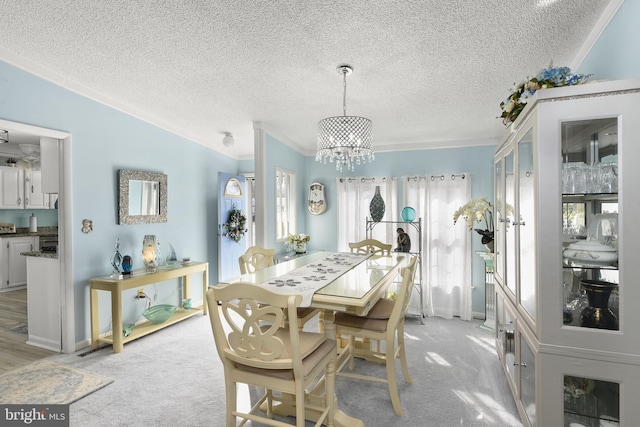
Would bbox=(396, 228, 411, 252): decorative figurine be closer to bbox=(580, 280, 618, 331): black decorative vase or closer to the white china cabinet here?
the white china cabinet

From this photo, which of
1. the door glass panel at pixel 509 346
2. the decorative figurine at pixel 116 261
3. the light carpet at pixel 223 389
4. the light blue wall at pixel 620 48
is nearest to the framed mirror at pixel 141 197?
the decorative figurine at pixel 116 261

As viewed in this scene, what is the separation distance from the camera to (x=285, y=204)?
4621 mm

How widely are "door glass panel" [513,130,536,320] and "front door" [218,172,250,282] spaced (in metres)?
3.81

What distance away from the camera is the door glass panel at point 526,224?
169 cm

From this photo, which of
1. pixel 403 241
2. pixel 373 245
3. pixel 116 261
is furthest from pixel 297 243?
pixel 116 261

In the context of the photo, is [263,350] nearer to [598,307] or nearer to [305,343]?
[305,343]

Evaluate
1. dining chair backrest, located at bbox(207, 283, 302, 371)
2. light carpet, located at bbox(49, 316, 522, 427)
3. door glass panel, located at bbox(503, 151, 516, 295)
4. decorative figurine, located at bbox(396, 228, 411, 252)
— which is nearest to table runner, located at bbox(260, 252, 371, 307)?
dining chair backrest, located at bbox(207, 283, 302, 371)

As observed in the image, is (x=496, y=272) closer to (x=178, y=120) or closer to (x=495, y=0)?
(x=495, y=0)

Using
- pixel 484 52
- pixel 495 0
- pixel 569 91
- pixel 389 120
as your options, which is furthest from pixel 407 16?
pixel 389 120

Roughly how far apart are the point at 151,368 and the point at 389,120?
3367 mm

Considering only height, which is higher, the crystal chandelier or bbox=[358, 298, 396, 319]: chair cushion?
the crystal chandelier

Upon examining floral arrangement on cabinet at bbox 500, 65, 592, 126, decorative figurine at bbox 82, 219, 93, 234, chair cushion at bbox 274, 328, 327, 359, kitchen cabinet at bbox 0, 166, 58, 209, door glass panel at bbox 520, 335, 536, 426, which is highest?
floral arrangement on cabinet at bbox 500, 65, 592, 126

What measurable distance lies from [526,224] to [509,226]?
48 cm

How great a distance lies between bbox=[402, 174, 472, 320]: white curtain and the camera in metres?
4.25
